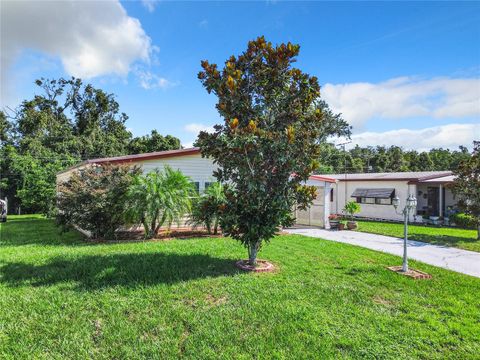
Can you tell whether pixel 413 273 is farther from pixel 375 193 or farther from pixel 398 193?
pixel 375 193

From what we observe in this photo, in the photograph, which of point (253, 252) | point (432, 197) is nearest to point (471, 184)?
point (432, 197)

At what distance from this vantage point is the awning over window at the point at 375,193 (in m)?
17.9

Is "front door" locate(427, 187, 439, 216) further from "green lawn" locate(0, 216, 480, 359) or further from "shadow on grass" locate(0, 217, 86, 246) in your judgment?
"shadow on grass" locate(0, 217, 86, 246)

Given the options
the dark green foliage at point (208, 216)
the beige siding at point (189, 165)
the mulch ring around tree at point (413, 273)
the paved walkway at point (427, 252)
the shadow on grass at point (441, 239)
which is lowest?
the paved walkway at point (427, 252)

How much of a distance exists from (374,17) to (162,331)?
9819 millimetres

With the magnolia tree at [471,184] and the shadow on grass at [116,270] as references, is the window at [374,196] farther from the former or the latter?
the shadow on grass at [116,270]

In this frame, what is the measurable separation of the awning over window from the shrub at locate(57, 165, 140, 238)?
1478cm

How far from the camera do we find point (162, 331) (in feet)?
12.0

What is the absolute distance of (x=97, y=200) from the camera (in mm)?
8844

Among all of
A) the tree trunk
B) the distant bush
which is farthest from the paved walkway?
the distant bush

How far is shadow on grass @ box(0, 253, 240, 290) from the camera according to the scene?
5.13 meters

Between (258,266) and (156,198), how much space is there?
168 inches

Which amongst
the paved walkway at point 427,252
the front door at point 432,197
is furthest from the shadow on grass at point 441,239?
the front door at point 432,197

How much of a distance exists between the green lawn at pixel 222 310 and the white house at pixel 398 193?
12.1 meters
